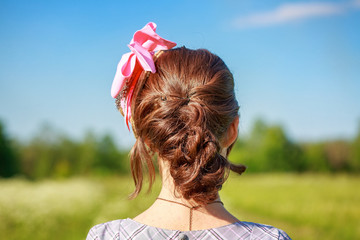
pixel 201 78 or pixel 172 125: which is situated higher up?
pixel 201 78

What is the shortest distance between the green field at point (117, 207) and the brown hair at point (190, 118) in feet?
10.4

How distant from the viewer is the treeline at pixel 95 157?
27.0 feet

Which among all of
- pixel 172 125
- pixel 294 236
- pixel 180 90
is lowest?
pixel 294 236

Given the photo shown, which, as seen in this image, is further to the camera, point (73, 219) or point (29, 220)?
point (73, 219)

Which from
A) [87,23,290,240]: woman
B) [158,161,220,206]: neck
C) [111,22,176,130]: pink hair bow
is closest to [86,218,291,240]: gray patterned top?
[87,23,290,240]: woman

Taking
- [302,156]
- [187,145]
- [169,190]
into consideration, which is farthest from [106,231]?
[302,156]

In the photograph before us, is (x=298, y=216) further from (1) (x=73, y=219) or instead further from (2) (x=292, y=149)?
(2) (x=292, y=149)

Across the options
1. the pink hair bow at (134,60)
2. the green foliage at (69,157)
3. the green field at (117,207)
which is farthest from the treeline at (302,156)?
the pink hair bow at (134,60)

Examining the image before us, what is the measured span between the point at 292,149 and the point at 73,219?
33.5 feet

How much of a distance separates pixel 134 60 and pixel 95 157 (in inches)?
320

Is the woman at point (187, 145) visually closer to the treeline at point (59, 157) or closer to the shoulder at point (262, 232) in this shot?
the shoulder at point (262, 232)

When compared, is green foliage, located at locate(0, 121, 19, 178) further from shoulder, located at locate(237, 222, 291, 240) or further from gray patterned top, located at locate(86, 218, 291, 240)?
shoulder, located at locate(237, 222, 291, 240)

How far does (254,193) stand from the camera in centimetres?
1020

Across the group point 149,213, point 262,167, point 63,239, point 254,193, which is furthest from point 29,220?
point 262,167
